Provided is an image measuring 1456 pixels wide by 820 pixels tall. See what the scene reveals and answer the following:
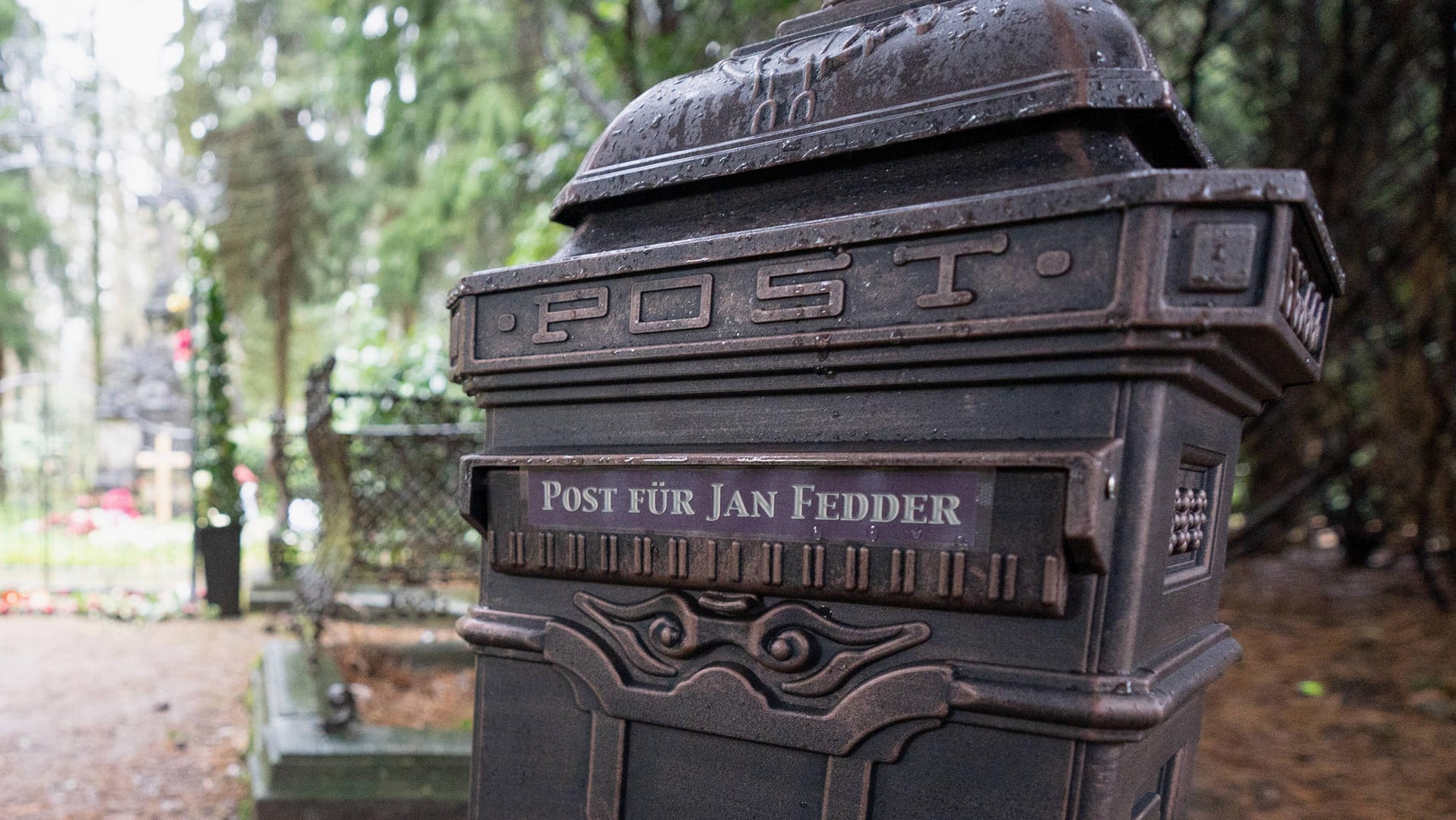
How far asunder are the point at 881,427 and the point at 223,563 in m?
7.46

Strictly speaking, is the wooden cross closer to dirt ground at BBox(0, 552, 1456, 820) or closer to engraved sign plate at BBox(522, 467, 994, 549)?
dirt ground at BBox(0, 552, 1456, 820)

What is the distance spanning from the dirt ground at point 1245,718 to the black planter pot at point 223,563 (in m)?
1.05

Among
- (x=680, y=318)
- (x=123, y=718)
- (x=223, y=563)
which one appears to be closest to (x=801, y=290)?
(x=680, y=318)

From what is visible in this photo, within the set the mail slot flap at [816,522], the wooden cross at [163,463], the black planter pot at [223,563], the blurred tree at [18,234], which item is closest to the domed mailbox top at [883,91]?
the mail slot flap at [816,522]

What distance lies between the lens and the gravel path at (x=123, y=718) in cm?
367

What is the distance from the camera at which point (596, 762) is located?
1299mm

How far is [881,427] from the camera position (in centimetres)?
109

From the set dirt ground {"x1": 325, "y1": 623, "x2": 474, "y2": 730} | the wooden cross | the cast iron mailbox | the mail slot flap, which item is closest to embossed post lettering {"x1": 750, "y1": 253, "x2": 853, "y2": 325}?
the cast iron mailbox

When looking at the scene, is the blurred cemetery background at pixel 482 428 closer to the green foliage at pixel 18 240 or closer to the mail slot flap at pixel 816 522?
the mail slot flap at pixel 816 522

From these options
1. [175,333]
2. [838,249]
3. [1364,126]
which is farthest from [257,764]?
[175,333]

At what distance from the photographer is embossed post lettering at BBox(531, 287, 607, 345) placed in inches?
50.3

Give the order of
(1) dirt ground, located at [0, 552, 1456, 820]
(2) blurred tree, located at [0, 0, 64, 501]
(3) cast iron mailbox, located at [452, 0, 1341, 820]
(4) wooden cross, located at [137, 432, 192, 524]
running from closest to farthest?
(3) cast iron mailbox, located at [452, 0, 1341, 820] → (1) dirt ground, located at [0, 552, 1456, 820] → (4) wooden cross, located at [137, 432, 192, 524] → (2) blurred tree, located at [0, 0, 64, 501]

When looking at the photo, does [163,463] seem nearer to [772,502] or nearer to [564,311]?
[564,311]

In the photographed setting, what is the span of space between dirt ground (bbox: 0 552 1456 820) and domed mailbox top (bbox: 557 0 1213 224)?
2.70 m
